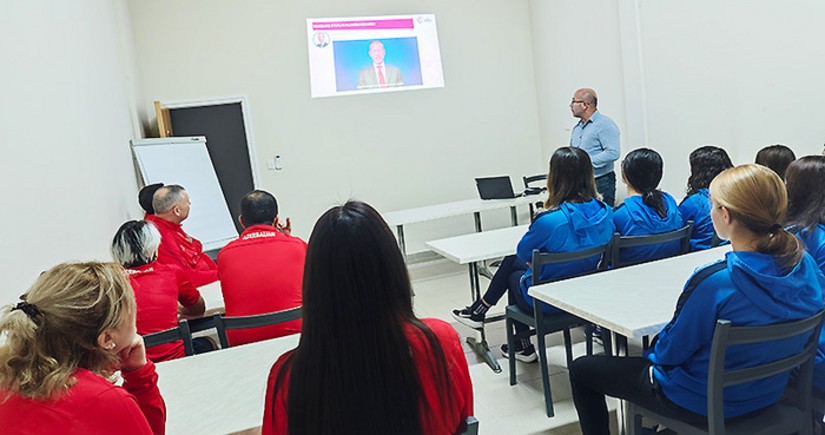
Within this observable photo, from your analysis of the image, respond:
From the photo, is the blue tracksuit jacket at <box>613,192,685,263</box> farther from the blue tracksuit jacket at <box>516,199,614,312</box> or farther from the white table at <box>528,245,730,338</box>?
the white table at <box>528,245,730,338</box>

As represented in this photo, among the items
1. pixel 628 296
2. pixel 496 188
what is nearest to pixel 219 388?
pixel 628 296

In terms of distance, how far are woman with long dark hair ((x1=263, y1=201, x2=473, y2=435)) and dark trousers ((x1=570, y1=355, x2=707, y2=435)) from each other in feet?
3.01

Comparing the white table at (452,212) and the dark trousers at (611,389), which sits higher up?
the white table at (452,212)

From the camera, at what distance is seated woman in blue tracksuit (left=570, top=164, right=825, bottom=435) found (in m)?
1.48

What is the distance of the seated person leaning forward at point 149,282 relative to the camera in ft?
7.46

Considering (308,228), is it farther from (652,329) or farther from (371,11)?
(652,329)

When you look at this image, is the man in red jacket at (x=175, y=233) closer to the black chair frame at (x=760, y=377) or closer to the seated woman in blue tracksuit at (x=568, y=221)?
the seated woman in blue tracksuit at (x=568, y=221)

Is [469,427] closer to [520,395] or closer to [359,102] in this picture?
[520,395]

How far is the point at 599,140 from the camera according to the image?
4.64m

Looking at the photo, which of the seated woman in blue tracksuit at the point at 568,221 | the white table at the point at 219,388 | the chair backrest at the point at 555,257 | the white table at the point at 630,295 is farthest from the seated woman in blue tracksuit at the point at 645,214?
the white table at the point at 219,388

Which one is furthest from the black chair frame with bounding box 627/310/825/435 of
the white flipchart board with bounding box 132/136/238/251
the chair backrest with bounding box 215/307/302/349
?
the white flipchart board with bounding box 132/136/238/251

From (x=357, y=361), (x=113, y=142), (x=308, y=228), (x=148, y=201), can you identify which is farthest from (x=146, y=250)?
(x=308, y=228)

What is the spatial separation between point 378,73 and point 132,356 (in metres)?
4.79

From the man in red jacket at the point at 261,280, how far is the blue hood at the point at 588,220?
122cm
